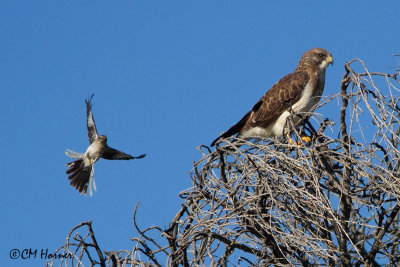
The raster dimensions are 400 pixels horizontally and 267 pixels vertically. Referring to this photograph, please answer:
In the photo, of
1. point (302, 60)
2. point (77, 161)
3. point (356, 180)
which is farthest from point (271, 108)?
point (356, 180)

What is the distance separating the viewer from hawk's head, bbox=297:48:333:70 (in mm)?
8070

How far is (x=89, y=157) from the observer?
25.9ft

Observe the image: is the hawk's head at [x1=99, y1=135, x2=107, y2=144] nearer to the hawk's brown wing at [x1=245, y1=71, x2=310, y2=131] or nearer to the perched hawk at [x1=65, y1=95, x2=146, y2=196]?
the perched hawk at [x1=65, y1=95, x2=146, y2=196]

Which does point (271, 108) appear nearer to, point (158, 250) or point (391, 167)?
point (391, 167)

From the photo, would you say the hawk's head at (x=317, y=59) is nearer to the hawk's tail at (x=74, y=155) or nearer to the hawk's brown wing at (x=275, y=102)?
the hawk's brown wing at (x=275, y=102)

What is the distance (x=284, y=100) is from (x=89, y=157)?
106 inches

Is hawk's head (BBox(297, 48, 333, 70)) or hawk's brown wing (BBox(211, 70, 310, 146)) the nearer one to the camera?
hawk's brown wing (BBox(211, 70, 310, 146))

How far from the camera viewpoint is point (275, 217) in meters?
3.96

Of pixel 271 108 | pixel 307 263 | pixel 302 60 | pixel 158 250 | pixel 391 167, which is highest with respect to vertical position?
pixel 302 60

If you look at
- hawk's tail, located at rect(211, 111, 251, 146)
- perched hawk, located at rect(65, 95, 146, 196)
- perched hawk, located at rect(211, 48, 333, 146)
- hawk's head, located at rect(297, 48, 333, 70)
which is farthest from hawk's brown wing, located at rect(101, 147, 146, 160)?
hawk's head, located at rect(297, 48, 333, 70)

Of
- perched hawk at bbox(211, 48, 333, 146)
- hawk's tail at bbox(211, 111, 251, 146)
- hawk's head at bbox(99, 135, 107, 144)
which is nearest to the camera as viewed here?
perched hawk at bbox(211, 48, 333, 146)

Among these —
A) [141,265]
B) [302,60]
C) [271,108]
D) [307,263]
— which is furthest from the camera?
[302,60]

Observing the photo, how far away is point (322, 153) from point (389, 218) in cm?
71

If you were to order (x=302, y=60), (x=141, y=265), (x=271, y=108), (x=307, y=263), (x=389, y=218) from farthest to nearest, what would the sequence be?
(x=302, y=60) → (x=271, y=108) → (x=389, y=218) → (x=307, y=263) → (x=141, y=265)
